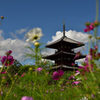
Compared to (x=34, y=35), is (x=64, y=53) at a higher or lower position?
higher

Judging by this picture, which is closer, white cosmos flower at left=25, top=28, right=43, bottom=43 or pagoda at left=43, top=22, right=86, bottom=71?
white cosmos flower at left=25, top=28, right=43, bottom=43

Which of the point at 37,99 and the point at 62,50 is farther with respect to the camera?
the point at 62,50

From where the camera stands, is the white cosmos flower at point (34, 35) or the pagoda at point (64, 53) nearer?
the white cosmos flower at point (34, 35)

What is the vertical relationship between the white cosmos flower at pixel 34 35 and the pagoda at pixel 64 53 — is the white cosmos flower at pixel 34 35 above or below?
below

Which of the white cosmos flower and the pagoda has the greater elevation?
the pagoda

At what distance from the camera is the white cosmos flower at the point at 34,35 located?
3.70ft

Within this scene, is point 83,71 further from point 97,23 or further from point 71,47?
point 71,47

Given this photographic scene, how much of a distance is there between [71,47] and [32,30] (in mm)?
19814

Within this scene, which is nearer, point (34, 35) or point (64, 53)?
point (34, 35)

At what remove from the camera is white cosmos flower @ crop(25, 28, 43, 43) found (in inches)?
44.4

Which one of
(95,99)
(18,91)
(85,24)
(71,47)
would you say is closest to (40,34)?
(85,24)

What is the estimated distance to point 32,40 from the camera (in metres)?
1.14

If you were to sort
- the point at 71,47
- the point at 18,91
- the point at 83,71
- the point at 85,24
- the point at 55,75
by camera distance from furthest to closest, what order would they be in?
the point at 71,47, the point at 18,91, the point at 55,75, the point at 83,71, the point at 85,24

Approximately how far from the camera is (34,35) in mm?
1142
